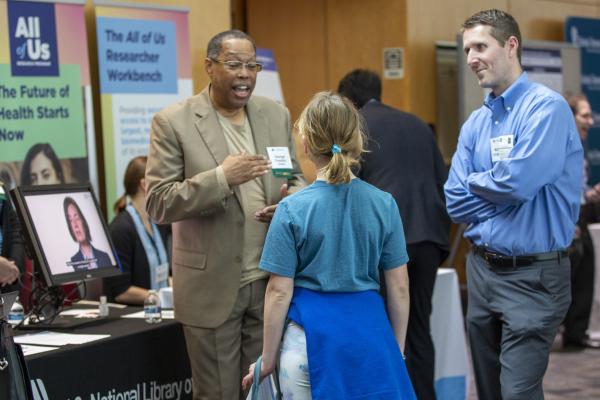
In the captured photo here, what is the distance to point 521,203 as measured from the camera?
362cm

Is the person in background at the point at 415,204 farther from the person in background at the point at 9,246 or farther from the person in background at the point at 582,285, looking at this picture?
the person in background at the point at 582,285

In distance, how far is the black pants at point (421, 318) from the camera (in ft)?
16.1

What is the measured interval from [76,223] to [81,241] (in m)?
0.08

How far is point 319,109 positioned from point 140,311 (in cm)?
174

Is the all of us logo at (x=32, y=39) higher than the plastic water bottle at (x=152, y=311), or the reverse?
the all of us logo at (x=32, y=39)

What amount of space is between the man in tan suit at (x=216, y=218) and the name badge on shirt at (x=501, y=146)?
76cm

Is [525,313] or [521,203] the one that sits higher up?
[521,203]

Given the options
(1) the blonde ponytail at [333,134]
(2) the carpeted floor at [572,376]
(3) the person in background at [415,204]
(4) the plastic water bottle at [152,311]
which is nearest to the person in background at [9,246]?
(4) the plastic water bottle at [152,311]

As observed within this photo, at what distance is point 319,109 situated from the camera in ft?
9.80

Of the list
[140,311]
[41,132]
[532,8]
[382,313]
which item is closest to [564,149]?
[382,313]

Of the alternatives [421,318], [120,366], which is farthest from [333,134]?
[421,318]

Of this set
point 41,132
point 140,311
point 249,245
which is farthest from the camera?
point 41,132

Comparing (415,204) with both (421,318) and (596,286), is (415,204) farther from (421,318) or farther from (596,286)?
(596,286)

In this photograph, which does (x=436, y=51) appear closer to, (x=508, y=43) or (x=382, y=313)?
(x=508, y=43)
